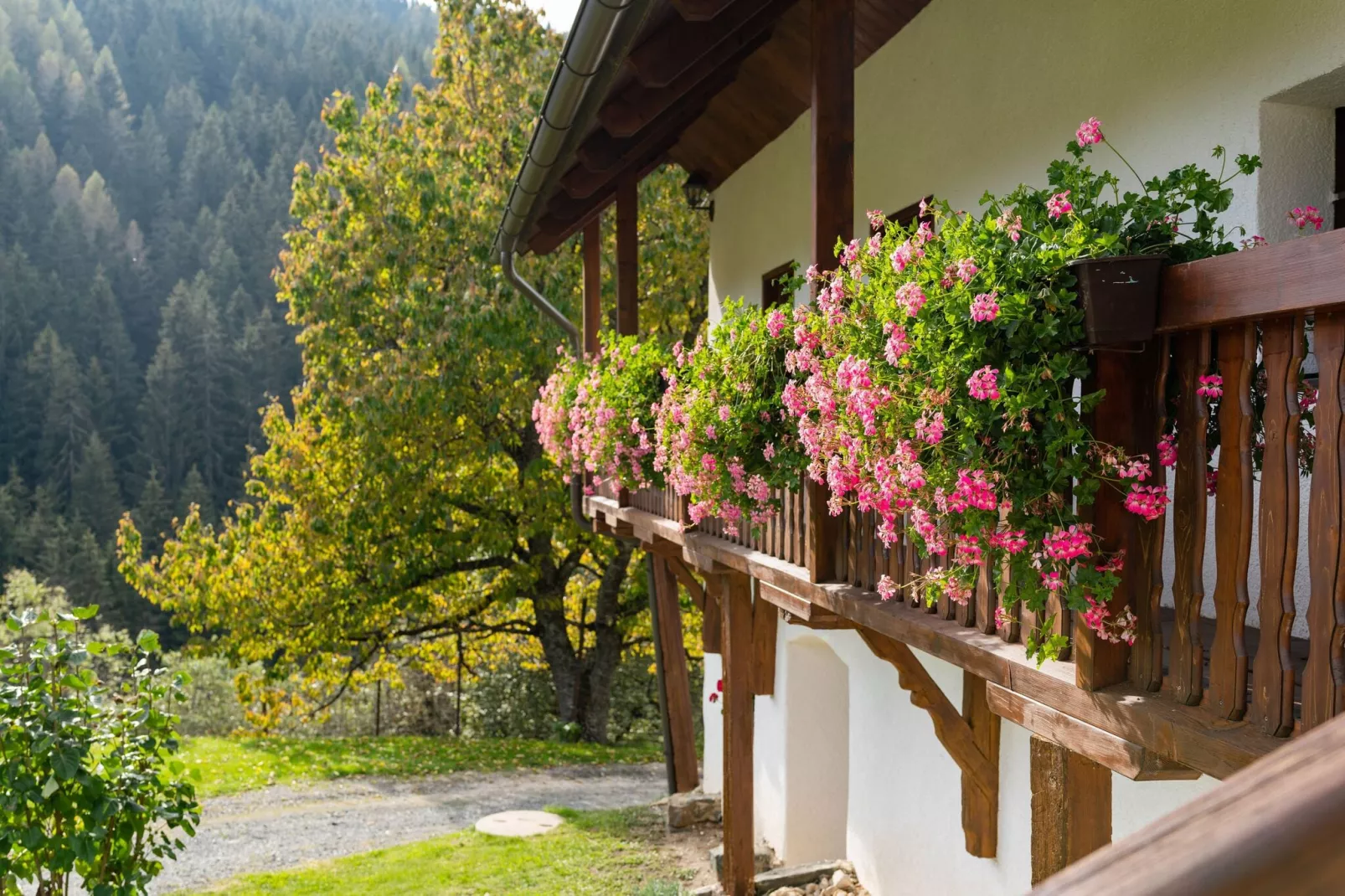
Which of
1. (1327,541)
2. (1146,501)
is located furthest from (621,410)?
(1327,541)

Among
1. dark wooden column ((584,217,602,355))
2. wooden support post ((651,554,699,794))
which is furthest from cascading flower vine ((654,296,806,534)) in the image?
wooden support post ((651,554,699,794))

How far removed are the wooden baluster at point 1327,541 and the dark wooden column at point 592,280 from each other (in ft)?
25.0

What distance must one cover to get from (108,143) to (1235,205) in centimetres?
7656

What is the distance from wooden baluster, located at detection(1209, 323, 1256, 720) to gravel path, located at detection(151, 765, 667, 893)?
35.3 feet

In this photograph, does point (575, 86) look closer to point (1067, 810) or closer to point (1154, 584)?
point (1067, 810)

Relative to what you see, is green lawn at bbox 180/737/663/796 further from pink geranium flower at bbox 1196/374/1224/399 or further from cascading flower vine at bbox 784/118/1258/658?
pink geranium flower at bbox 1196/374/1224/399

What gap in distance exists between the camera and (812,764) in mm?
9586

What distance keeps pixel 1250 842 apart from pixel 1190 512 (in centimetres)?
199

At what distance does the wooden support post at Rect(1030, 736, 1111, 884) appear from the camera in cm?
373

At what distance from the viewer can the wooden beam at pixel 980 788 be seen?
5.50m

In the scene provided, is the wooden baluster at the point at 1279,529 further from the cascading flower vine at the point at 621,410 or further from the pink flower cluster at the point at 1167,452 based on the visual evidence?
the cascading flower vine at the point at 621,410

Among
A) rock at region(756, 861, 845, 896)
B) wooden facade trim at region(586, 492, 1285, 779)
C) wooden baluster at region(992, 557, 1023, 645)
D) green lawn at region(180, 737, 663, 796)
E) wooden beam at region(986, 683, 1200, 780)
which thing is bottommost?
green lawn at region(180, 737, 663, 796)

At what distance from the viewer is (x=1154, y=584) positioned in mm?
2422

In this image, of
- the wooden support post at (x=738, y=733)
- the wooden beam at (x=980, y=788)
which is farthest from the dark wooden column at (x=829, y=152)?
the wooden support post at (x=738, y=733)
